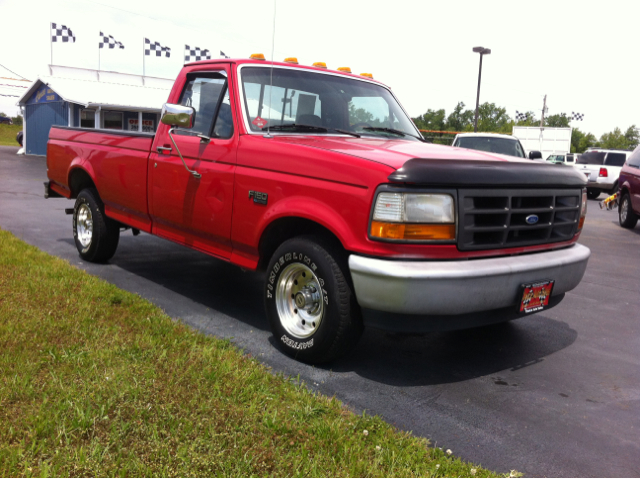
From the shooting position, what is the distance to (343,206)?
363 centimetres

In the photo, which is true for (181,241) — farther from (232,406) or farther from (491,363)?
(491,363)

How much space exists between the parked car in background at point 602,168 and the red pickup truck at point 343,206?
1857 centimetres

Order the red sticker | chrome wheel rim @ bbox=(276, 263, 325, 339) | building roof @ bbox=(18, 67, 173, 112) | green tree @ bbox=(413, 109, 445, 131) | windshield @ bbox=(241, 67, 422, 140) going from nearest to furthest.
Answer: chrome wheel rim @ bbox=(276, 263, 325, 339)
the red sticker
windshield @ bbox=(241, 67, 422, 140)
building roof @ bbox=(18, 67, 173, 112)
green tree @ bbox=(413, 109, 445, 131)

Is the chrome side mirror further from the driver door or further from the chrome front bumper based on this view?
the chrome front bumper

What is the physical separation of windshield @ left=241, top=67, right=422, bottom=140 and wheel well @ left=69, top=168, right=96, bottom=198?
111 inches

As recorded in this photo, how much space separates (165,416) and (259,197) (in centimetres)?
174

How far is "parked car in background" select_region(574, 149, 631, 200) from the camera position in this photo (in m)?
21.8

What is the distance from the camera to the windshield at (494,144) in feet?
40.3

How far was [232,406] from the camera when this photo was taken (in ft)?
10.2

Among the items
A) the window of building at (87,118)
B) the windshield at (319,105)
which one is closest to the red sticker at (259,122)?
the windshield at (319,105)

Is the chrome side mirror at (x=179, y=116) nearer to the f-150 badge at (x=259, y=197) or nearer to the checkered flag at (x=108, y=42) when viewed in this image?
the f-150 badge at (x=259, y=197)

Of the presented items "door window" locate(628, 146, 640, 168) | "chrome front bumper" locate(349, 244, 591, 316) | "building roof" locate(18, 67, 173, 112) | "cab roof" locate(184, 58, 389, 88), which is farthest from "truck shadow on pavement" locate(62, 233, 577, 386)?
"building roof" locate(18, 67, 173, 112)

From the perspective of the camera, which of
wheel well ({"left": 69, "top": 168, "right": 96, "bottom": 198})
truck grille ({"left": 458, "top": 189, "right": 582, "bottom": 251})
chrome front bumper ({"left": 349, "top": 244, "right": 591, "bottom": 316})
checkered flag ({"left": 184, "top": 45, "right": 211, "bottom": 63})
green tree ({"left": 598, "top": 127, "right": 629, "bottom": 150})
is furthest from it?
green tree ({"left": 598, "top": 127, "right": 629, "bottom": 150})

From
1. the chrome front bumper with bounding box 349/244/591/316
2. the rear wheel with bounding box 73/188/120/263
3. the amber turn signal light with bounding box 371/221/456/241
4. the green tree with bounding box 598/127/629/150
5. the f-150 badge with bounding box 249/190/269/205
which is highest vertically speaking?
the green tree with bounding box 598/127/629/150
